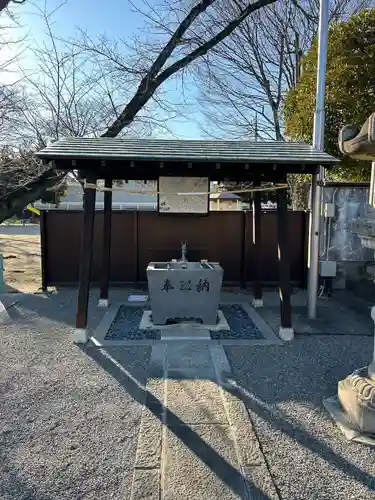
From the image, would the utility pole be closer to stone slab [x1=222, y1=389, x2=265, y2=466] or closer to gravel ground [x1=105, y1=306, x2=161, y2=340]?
gravel ground [x1=105, y1=306, x2=161, y2=340]

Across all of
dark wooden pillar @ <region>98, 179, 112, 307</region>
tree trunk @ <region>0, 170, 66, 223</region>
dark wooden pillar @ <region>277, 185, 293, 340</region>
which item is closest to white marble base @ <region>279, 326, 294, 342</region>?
dark wooden pillar @ <region>277, 185, 293, 340</region>

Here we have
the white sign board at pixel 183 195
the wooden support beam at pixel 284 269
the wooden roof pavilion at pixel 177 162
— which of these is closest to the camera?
the wooden roof pavilion at pixel 177 162

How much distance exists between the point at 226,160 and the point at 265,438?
10.5 feet

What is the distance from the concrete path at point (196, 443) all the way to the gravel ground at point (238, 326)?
1178 millimetres

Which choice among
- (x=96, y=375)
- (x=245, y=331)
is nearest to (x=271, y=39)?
(x=245, y=331)

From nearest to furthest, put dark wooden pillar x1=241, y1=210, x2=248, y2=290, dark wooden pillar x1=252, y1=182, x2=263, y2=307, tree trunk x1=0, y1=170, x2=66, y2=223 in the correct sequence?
1. dark wooden pillar x1=252, y1=182, x2=263, y2=307
2. dark wooden pillar x1=241, y1=210, x2=248, y2=290
3. tree trunk x1=0, y1=170, x2=66, y2=223

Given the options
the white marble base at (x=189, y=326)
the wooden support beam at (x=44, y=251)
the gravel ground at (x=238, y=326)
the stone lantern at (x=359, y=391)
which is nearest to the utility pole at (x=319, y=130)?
the gravel ground at (x=238, y=326)

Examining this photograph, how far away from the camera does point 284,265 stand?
16.7 ft

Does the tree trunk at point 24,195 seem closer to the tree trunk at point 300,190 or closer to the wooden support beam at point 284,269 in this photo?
the wooden support beam at point 284,269

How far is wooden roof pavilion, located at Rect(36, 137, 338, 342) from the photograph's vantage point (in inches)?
181

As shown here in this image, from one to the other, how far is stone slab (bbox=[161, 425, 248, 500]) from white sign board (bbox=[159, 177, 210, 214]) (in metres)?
3.65

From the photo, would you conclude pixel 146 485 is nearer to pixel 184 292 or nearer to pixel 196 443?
pixel 196 443

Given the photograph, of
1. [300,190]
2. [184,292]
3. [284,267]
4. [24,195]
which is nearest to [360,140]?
[284,267]

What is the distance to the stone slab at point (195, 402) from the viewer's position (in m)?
3.12
